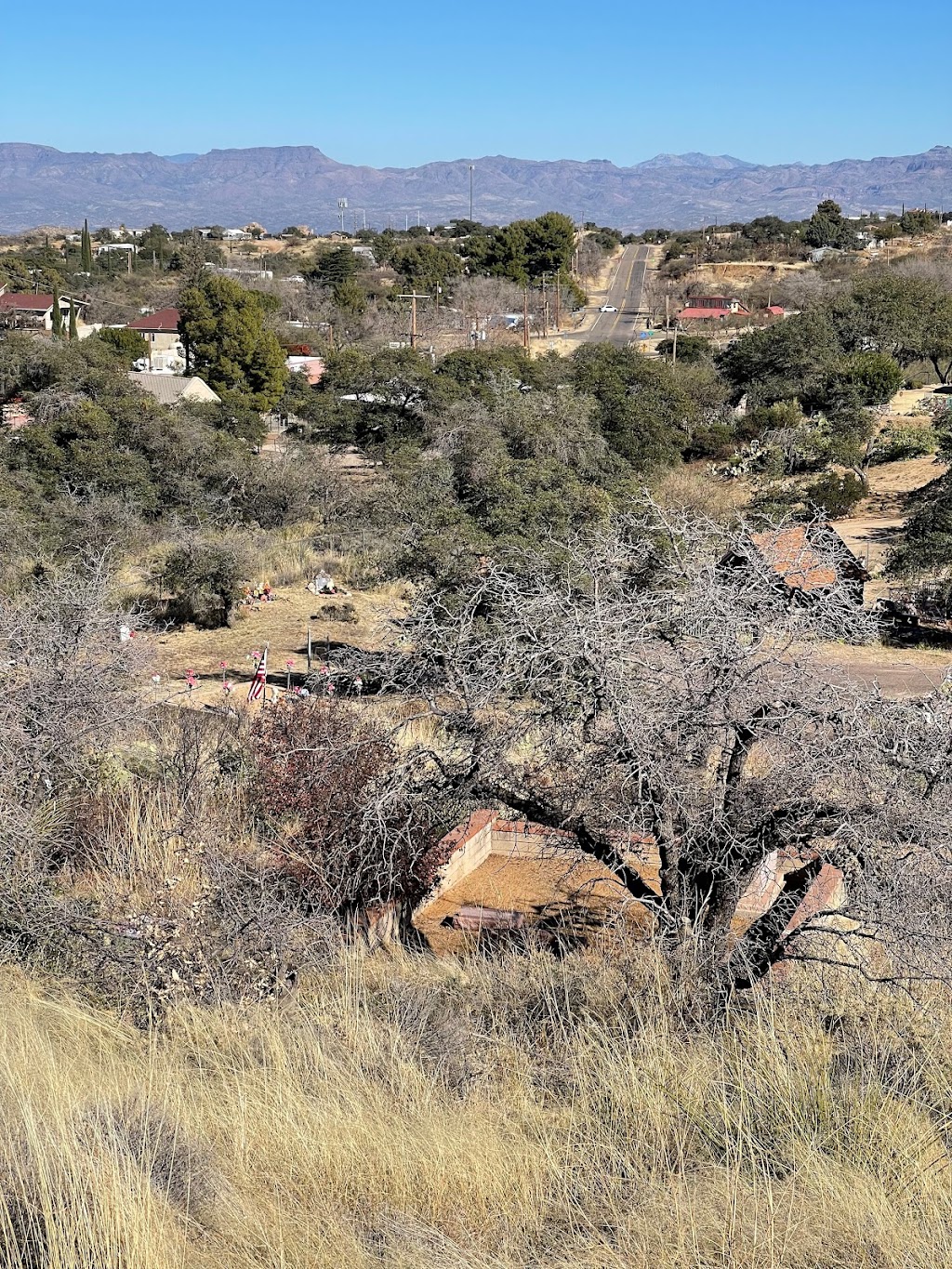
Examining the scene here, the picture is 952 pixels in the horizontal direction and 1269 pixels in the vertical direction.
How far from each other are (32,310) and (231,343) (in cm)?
1817

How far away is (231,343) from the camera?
37.5 m

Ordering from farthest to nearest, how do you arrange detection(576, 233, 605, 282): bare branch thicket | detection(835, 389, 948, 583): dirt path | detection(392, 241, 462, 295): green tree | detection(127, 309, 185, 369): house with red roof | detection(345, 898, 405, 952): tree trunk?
detection(576, 233, 605, 282): bare branch thicket → detection(392, 241, 462, 295): green tree → detection(127, 309, 185, 369): house with red roof → detection(835, 389, 948, 583): dirt path → detection(345, 898, 405, 952): tree trunk

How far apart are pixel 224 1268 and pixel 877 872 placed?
3397 mm

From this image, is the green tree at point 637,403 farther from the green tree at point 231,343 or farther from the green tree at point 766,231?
the green tree at point 766,231

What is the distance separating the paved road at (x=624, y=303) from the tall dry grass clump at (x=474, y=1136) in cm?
4060

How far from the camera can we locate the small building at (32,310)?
4812 cm

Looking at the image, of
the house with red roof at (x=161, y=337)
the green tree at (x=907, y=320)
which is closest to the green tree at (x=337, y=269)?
the house with red roof at (x=161, y=337)

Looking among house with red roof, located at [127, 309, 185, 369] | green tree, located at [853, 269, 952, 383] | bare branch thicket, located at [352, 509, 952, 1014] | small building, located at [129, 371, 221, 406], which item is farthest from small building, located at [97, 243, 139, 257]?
bare branch thicket, located at [352, 509, 952, 1014]

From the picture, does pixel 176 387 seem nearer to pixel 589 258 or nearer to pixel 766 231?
pixel 589 258

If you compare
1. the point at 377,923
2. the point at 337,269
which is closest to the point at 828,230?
the point at 337,269

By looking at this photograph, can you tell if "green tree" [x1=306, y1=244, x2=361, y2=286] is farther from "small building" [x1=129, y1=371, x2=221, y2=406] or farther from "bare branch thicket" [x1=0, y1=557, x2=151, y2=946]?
"bare branch thicket" [x1=0, y1=557, x2=151, y2=946]

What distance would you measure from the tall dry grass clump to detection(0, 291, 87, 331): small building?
45429mm

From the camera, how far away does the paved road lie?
56500mm

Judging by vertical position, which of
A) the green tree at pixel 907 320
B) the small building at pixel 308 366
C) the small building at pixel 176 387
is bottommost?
the small building at pixel 176 387
